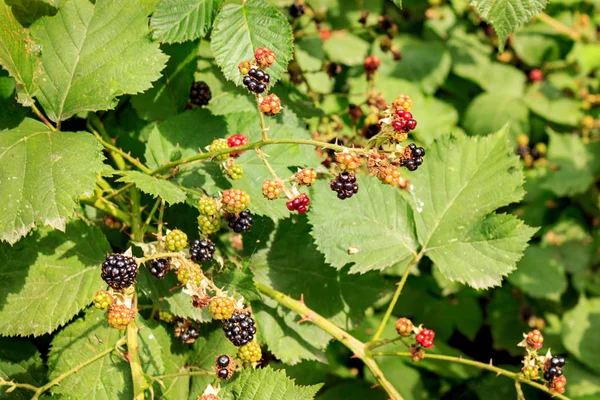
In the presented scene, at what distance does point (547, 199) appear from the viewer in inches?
175

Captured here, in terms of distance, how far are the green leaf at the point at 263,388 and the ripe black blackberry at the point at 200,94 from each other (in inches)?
44.0

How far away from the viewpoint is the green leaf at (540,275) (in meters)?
4.00

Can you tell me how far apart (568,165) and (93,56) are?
11.6ft

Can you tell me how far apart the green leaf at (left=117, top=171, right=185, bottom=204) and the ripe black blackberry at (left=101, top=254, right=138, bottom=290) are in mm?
234

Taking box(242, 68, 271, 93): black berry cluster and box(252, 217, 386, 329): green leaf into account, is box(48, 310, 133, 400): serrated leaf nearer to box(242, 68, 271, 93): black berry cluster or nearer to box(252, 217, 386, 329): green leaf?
box(252, 217, 386, 329): green leaf

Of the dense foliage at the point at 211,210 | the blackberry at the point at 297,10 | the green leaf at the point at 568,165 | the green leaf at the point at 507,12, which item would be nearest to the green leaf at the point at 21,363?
the dense foliage at the point at 211,210

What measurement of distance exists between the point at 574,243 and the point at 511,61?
153cm

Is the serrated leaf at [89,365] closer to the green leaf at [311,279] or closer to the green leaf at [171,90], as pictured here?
the green leaf at [311,279]

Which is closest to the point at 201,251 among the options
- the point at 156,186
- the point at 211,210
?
the point at 211,210

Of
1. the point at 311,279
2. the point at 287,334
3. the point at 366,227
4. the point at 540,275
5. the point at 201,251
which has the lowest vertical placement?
the point at 540,275

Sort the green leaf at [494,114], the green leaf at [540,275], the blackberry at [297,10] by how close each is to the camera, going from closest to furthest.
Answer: the blackberry at [297,10] → the green leaf at [540,275] → the green leaf at [494,114]

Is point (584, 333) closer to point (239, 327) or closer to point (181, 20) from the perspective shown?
point (239, 327)

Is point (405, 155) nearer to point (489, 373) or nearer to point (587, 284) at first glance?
point (489, 373)

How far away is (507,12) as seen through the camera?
2.23m
